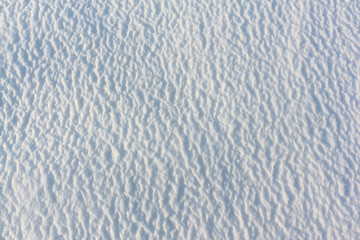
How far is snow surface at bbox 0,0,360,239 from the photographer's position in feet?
2.13

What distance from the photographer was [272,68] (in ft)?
2.57

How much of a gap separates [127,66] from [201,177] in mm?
289

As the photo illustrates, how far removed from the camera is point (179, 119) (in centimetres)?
74

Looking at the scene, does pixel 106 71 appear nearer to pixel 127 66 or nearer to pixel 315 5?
pixel 127 66

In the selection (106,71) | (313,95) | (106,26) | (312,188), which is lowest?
(312,188)

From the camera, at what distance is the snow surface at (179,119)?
0.65m

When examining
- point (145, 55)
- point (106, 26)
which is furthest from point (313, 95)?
point (106, 26)

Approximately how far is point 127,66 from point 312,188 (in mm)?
437

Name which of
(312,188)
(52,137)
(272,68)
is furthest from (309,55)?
(52,137)

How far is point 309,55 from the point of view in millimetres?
798

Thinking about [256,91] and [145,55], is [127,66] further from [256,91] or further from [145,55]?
[256,91]

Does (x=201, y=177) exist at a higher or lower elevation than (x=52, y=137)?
lower

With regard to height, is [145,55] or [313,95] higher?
[145,55]

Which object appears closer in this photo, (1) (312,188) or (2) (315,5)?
(1) (312,188)
